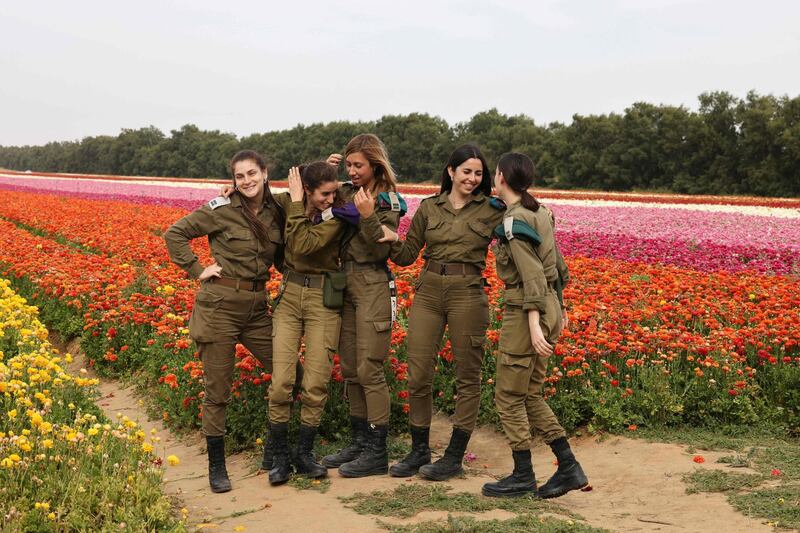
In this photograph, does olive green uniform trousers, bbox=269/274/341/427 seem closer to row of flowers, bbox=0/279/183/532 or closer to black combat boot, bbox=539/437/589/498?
row of flowers, bbox=0/279/183/532

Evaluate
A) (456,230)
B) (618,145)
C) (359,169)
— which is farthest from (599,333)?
(618,145)

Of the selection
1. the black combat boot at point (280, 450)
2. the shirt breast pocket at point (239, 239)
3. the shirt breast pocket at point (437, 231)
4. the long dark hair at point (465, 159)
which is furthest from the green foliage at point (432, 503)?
the long dark hair at point (465, 159)

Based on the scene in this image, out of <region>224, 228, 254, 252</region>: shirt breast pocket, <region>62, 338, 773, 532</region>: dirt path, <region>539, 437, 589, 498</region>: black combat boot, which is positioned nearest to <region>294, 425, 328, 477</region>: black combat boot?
<region>62, 338, 773, 532</region>: dirt path

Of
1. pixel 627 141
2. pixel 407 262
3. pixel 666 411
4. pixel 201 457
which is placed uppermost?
pixel 627 141

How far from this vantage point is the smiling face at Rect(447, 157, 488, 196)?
4562 millimetres

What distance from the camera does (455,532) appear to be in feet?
11.8

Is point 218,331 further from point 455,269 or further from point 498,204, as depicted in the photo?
point 498,204

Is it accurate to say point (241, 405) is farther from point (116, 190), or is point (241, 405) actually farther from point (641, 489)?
point (116, 190)

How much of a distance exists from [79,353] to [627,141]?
154 ft

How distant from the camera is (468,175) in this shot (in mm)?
4574

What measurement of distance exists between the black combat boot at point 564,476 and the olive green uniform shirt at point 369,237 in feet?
4.85

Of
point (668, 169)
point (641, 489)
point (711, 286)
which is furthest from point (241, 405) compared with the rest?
point (668, 169)

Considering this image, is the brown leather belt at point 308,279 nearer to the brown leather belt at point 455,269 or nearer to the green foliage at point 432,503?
the brown leather belt at point 455,269

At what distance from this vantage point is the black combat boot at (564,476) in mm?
4297
